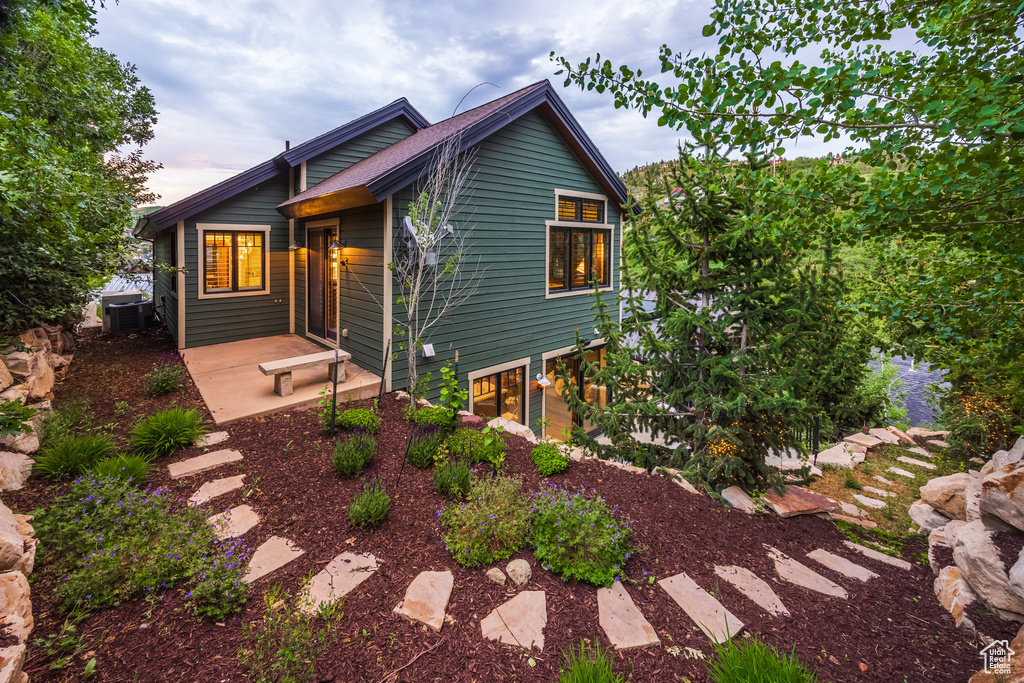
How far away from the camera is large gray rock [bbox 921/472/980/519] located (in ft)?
13.5

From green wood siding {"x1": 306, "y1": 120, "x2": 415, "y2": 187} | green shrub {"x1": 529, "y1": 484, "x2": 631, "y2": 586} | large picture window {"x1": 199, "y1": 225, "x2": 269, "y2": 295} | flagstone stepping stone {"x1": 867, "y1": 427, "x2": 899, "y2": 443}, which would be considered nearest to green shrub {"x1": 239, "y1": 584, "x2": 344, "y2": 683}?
green shrub {"x1": 529, "y1": 484, "x2": 631, "y2": 586}

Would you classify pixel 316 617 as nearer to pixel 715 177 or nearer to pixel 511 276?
pixel 715 177

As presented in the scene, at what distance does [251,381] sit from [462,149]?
15.8ft

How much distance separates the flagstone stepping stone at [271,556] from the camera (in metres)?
2.69

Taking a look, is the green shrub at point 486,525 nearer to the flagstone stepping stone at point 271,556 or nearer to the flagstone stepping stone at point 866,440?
the flagstone stepping stone at point 271,556

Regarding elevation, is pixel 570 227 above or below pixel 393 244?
above

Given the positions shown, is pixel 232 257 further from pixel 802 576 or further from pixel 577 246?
pixel 802 576

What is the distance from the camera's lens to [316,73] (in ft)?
56.0

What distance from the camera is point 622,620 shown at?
2518mm

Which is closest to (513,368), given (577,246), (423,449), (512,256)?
(512,256)

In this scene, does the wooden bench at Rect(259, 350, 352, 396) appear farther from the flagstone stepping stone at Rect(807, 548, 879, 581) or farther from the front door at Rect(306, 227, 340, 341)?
the flagstone stepping stone at Rect(807, 548, 879, 581)

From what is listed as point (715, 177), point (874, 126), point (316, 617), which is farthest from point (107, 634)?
point (715, 177)

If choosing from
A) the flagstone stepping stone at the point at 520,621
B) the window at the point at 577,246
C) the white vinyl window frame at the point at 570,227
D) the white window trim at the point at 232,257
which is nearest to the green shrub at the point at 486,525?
the flagstone stepping stone at the point at 520,621

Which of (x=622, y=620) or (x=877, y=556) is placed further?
(x=877, y=556)
